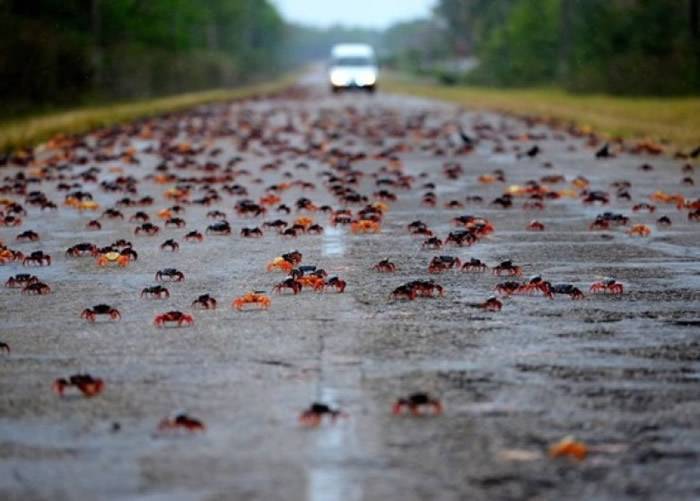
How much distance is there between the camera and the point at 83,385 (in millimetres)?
7156

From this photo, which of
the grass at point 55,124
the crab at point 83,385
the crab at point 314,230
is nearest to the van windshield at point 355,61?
the grass at point 55,124

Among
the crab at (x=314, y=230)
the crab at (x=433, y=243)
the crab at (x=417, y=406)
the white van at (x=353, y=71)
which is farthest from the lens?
the white van at (x=353, y=71)

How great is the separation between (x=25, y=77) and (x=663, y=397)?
125 ft

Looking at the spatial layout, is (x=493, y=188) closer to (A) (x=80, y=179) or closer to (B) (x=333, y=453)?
(A) (x=80, y=179)

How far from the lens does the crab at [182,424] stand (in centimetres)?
639

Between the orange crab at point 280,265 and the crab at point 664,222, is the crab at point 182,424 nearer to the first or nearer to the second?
Answer: the orange crab at point 280,265

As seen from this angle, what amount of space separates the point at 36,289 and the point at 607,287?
3.82 meters

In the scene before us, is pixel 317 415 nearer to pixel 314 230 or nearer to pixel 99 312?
pixel 99 312

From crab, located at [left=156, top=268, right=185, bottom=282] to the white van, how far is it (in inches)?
2702

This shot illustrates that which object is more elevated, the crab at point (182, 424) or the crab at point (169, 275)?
the crab at point (169, 275)

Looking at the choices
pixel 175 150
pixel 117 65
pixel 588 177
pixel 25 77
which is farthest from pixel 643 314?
pixel 117 65

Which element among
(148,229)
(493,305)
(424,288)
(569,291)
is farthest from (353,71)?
(493,305)

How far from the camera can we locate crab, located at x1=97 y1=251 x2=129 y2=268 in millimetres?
12062

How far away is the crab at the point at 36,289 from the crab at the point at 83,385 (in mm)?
3361
